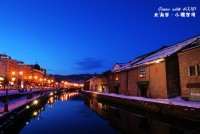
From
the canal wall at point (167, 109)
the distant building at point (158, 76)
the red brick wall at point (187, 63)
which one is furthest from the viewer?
the distant building at point (158, 76)

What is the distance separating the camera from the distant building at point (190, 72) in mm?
21672

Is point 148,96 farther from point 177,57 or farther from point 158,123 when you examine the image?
point 158,123

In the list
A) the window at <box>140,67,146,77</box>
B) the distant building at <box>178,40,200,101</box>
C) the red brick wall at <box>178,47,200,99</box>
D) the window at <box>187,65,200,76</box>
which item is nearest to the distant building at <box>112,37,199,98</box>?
the window at <box>140,67,146,77</box>

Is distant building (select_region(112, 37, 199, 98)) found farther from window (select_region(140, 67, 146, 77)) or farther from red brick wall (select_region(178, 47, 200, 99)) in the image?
red brick wall (select_region(178, 47, 200, 99))

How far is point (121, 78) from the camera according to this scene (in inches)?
1679

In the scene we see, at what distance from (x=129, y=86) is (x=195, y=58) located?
17113 millimetres

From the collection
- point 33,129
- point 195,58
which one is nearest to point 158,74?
point 195,58

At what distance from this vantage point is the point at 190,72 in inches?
896

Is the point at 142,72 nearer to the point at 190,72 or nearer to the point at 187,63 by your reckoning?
the point at 187,63

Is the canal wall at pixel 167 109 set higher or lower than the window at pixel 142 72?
lower

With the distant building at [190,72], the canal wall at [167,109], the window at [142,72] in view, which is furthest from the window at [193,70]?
the window at [142,72]

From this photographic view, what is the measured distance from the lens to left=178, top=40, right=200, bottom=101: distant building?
71.1 ft

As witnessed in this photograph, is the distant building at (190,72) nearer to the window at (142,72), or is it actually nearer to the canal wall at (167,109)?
the canal wall at (167,109)

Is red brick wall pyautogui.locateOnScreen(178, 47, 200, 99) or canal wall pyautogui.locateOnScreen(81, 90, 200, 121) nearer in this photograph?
canal wall pyautogui.locateOnScreen(81, 90, 200, 121)
